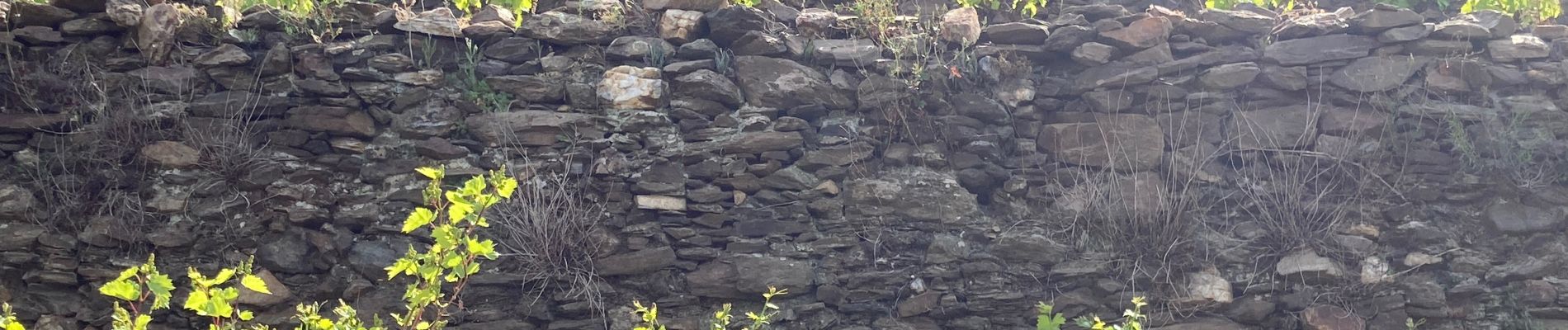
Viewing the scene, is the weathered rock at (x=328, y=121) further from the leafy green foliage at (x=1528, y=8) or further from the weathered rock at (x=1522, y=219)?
the leafy green foliage at (x=1528, y=8)

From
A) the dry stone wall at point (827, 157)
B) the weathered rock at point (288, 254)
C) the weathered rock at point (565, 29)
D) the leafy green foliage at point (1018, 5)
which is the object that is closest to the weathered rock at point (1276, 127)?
the dry stone wall at point (827, 157)

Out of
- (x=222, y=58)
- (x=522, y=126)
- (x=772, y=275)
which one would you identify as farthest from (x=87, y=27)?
(x=772, y=275)

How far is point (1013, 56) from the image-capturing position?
5.21 m

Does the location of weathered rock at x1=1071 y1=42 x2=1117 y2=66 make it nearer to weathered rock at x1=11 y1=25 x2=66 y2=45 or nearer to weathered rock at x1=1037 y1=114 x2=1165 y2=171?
weathered rock at x1=1037 y1=114 x2=1165 y2=171

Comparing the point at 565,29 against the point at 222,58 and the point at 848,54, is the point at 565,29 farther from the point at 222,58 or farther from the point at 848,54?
the point at 222,58

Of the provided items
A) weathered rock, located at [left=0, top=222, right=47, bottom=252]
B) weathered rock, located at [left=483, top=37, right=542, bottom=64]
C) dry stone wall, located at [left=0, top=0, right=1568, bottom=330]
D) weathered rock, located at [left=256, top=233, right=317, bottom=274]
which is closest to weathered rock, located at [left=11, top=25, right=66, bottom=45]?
dry stone wall, located at [left=0, top=0, right=1568, bottom=330]

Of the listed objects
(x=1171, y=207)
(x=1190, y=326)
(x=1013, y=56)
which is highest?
(x=1013, y=56)

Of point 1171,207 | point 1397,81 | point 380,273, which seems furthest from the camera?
point 1397,81

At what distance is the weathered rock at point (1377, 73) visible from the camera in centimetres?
504

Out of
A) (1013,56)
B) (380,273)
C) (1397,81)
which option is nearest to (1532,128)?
(1397,81)

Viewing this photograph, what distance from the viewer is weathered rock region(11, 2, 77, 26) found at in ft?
15.4

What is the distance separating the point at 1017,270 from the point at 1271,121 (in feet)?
4.63

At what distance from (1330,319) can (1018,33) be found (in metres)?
1.76

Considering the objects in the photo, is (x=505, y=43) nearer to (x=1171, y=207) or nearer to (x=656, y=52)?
(x=656, y=52)
